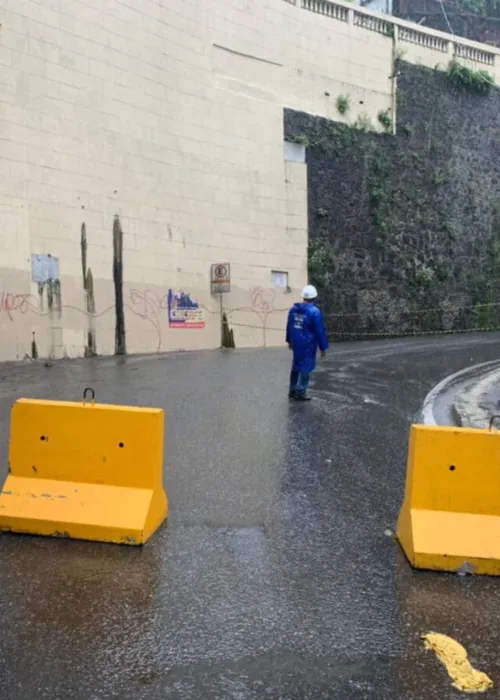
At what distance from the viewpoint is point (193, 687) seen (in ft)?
9.26

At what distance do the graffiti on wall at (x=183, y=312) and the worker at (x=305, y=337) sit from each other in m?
9.46

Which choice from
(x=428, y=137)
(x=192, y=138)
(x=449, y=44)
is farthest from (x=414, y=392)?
(x=449, y=44)

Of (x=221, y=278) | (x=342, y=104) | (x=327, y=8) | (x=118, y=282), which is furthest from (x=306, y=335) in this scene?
(x=327, y=8)

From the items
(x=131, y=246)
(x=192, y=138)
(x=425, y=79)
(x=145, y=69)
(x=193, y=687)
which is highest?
(x=425, y=79)

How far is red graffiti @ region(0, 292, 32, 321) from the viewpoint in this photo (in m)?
14.9

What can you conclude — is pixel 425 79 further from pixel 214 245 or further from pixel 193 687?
pixel 193 687

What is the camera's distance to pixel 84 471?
4660mm

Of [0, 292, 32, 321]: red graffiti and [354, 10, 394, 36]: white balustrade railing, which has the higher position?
[354, 10, 394, 36]: white balustrade railing

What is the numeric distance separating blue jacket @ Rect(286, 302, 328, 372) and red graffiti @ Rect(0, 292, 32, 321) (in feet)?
26.1

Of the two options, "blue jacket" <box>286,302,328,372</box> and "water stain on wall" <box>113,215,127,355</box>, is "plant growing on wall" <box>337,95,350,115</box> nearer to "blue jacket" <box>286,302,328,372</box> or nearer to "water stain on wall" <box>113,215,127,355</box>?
"water stain on wall" <box>113,215,127,355</box>

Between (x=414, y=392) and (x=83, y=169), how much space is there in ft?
33.4

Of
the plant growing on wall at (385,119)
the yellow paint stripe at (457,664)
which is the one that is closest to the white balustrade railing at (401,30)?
the plant growing on wall at (385,119)

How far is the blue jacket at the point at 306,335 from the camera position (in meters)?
9.41

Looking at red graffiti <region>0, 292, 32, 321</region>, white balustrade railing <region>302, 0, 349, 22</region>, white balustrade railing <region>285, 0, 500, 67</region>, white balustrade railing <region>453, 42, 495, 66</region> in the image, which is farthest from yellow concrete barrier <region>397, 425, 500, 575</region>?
white balustrade railing <region>453, 42, 495, 66</region>
